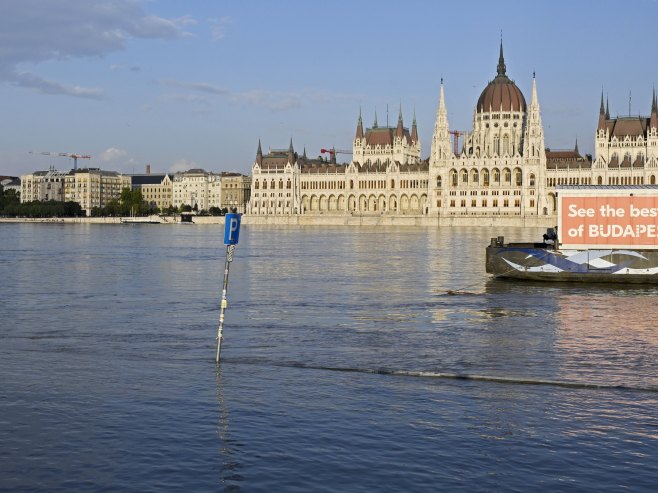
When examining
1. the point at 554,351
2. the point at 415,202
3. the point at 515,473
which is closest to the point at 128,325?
the point at 554,351

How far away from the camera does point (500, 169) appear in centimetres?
17638

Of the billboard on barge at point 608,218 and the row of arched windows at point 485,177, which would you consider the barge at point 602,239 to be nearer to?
the billboard on barge at point 608,218

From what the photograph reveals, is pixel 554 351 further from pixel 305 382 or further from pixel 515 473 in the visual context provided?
pixel 515 473

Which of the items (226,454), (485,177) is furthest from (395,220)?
(226,454)

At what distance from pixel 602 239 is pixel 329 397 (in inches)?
912

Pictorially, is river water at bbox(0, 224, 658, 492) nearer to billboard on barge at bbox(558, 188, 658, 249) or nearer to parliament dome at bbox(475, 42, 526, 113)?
billboard on barge at bbox(558, 188, 658, 249)

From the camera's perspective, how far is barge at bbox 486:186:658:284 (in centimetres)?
3341

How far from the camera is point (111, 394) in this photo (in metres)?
13.0

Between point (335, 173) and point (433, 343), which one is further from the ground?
point (335, 173)

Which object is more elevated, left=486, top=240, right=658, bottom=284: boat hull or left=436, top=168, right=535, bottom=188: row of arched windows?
left=436, top=168, right=535, bottom=188: row of arched windows

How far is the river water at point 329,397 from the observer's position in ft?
31.8

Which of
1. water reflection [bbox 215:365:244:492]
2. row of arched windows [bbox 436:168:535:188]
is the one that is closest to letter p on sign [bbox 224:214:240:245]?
water reflection [bbox 215:365:244:492]

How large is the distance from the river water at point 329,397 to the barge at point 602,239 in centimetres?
742

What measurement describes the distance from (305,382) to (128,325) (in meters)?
8.15
